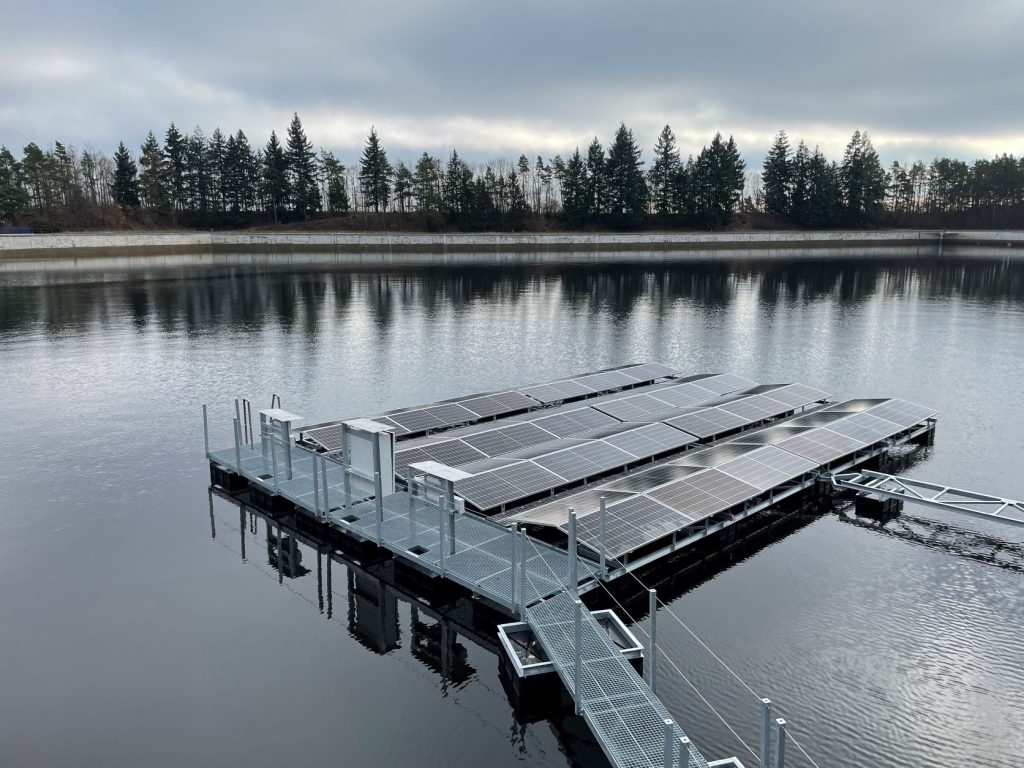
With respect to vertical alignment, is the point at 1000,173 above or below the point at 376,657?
above

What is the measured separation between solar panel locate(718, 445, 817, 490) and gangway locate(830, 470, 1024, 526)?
157cm

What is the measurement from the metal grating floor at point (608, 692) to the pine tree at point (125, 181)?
15195 centimetres

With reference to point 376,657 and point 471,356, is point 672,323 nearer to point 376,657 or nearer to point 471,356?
point 471,356

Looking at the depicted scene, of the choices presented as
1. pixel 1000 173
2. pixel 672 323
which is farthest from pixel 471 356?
pixel 1000 173

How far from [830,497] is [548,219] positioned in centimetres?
13384

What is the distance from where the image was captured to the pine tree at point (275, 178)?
470 feet

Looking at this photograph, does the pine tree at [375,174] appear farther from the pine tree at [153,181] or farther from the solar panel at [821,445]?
the solar panel at [821,445]

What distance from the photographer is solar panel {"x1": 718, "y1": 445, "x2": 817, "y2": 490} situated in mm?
22609

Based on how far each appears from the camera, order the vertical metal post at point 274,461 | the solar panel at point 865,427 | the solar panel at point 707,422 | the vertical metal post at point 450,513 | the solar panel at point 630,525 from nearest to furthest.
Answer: the solar panel at point 630,525
the vertical metal post at point 450,513
the vertical metal post at point 274,461
the solar panel at point 865,427
the solar panel at point 707,422

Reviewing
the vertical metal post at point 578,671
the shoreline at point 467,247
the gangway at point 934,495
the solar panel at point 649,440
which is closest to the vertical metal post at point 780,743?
the vertical metal post at point 578,671

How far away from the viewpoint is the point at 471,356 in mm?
48250

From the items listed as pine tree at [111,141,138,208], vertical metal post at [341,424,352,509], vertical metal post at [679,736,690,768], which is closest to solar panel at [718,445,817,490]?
vertical metal post at [341,424,352,509]

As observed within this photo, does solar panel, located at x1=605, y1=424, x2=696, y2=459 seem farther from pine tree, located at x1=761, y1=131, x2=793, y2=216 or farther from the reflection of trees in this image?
pine tree, located at x1=761, y1=131, x2=793, y2=216

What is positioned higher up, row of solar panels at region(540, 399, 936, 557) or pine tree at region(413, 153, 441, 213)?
pine tree at region(413, 153, 441, 213)
